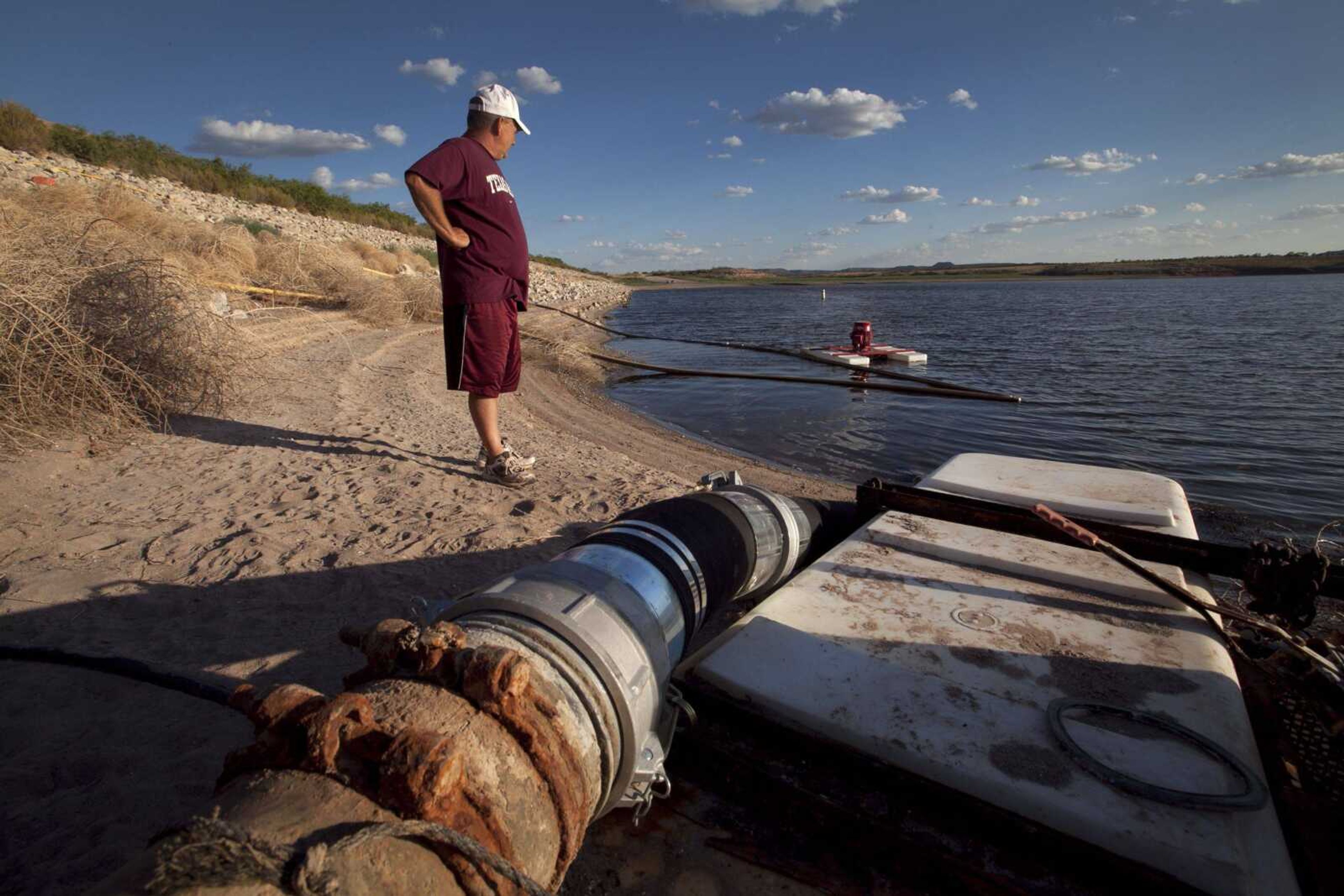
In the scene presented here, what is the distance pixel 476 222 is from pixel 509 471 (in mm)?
1649

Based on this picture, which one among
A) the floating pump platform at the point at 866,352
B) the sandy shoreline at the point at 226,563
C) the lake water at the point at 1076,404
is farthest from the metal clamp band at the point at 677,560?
the floating pump platform at the point at 866,352

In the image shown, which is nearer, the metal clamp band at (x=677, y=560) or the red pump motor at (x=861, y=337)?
the metal clamp band at (x=677, y=560)

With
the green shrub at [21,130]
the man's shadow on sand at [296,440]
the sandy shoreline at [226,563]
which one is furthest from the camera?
the green shrub at [21,130]

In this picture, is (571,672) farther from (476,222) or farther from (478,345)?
(476,222)

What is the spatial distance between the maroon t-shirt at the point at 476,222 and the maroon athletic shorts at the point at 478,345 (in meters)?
0.06

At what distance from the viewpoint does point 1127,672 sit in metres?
1.98

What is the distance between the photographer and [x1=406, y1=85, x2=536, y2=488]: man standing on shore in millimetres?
3756

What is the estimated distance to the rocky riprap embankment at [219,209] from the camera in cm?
1586

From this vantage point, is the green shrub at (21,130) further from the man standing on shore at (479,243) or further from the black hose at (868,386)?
the man standing on shore at (479,243)

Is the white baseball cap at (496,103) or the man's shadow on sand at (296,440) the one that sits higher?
the white baseball cap at (496,103)

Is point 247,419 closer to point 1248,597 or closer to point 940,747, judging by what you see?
point 940,747

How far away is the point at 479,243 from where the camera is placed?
3.96m

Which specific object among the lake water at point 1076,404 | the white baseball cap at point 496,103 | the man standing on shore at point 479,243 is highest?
the white baseball cap at point 496,103

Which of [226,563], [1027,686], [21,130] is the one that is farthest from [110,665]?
[21,130]
